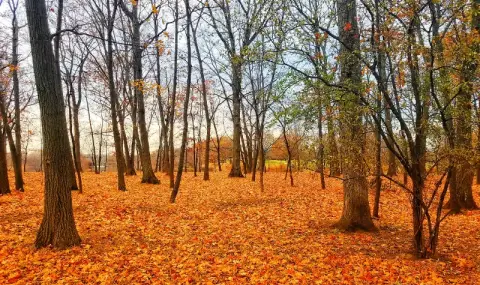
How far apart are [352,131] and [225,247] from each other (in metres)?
3.87

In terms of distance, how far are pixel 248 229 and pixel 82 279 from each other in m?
4.51

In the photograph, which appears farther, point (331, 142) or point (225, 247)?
point (225, 247)

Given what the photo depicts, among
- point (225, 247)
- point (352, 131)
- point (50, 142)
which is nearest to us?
point (352, 131)

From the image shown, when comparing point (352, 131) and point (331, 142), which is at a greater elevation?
point (352, 131)

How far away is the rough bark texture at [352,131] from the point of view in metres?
5.84

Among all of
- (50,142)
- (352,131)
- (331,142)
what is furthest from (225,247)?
(50,142)

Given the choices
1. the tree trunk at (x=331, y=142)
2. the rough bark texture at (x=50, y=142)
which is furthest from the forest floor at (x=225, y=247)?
the tree trunk at (x=331, y=142)

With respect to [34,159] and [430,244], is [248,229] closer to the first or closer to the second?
[430,244]

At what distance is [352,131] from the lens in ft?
19.6

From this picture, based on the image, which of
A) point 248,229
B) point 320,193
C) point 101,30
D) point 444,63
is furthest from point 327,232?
point 101,30

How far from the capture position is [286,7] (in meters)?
6.22

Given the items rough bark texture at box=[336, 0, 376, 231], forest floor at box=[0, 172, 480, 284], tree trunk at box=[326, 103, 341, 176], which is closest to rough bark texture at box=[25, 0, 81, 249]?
forest floor at box=[0, 172, 480, 284]

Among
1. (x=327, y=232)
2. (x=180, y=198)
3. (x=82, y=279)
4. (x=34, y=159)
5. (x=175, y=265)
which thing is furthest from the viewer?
(x=34, y=159)

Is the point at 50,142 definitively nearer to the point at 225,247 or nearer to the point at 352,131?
the point at 225,247
